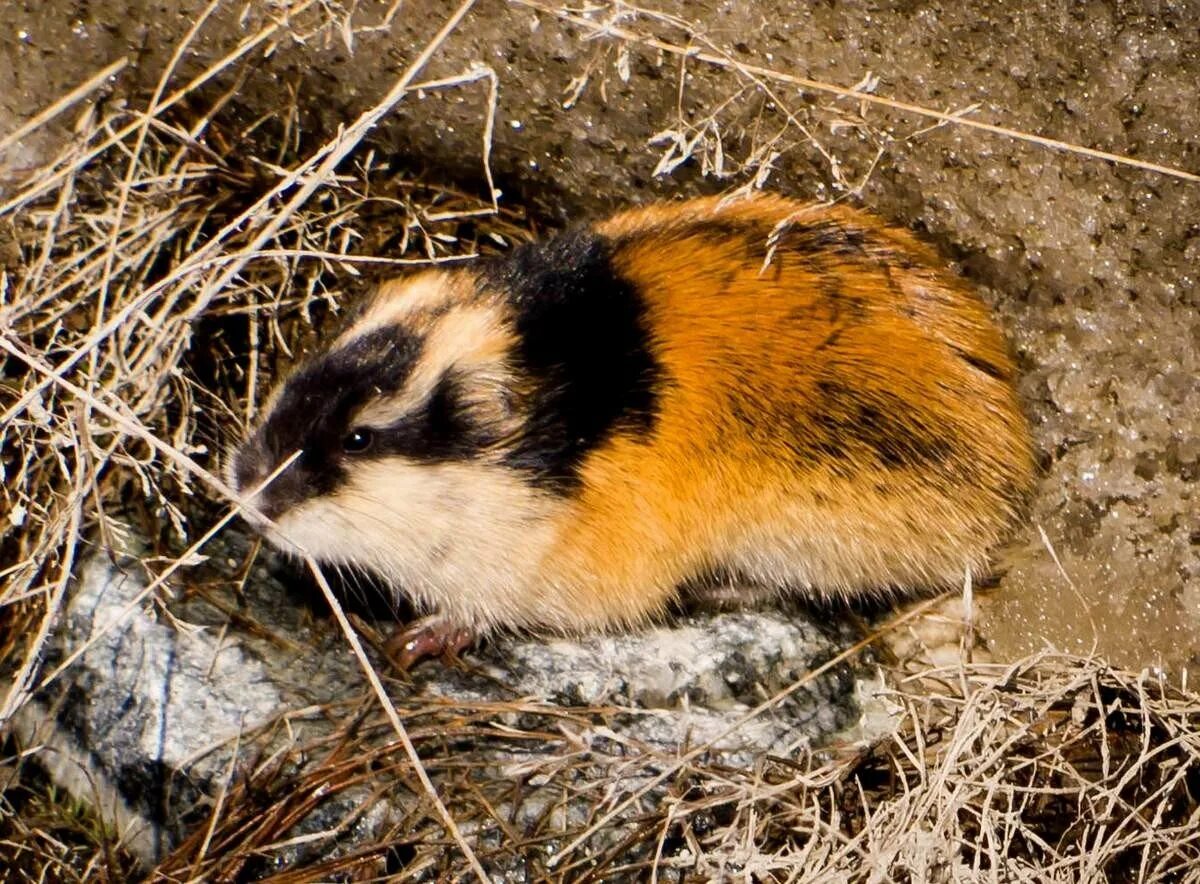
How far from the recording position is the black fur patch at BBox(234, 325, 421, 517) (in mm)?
3682

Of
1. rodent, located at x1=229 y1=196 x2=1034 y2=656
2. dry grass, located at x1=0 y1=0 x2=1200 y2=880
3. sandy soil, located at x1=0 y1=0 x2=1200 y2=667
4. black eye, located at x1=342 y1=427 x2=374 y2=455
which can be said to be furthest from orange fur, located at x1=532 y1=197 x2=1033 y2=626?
black eye, located at x1=342 y1=427 x2=374 y2=455

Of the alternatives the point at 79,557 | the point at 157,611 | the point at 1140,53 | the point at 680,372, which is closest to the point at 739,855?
the point at 680,372

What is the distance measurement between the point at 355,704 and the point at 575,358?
44.2 inches

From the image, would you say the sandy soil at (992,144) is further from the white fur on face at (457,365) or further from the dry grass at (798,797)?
the white fur on face at (457,365)

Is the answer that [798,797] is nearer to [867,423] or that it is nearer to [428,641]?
[867,423]

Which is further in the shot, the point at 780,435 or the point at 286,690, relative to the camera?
the point at 286,690

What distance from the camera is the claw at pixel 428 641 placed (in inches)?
165

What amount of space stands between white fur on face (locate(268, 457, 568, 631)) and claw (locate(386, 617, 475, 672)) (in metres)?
0.07

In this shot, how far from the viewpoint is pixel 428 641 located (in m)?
4.19

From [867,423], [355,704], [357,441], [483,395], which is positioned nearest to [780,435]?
[867,423]

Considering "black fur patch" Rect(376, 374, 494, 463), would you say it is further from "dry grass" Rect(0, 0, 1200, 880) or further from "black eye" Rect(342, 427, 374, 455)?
"dry grass" Rect(0, 0, 1200, 880)

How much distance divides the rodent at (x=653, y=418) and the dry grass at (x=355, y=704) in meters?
0.28

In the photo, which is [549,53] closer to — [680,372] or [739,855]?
[680,372]

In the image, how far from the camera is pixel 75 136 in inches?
168
